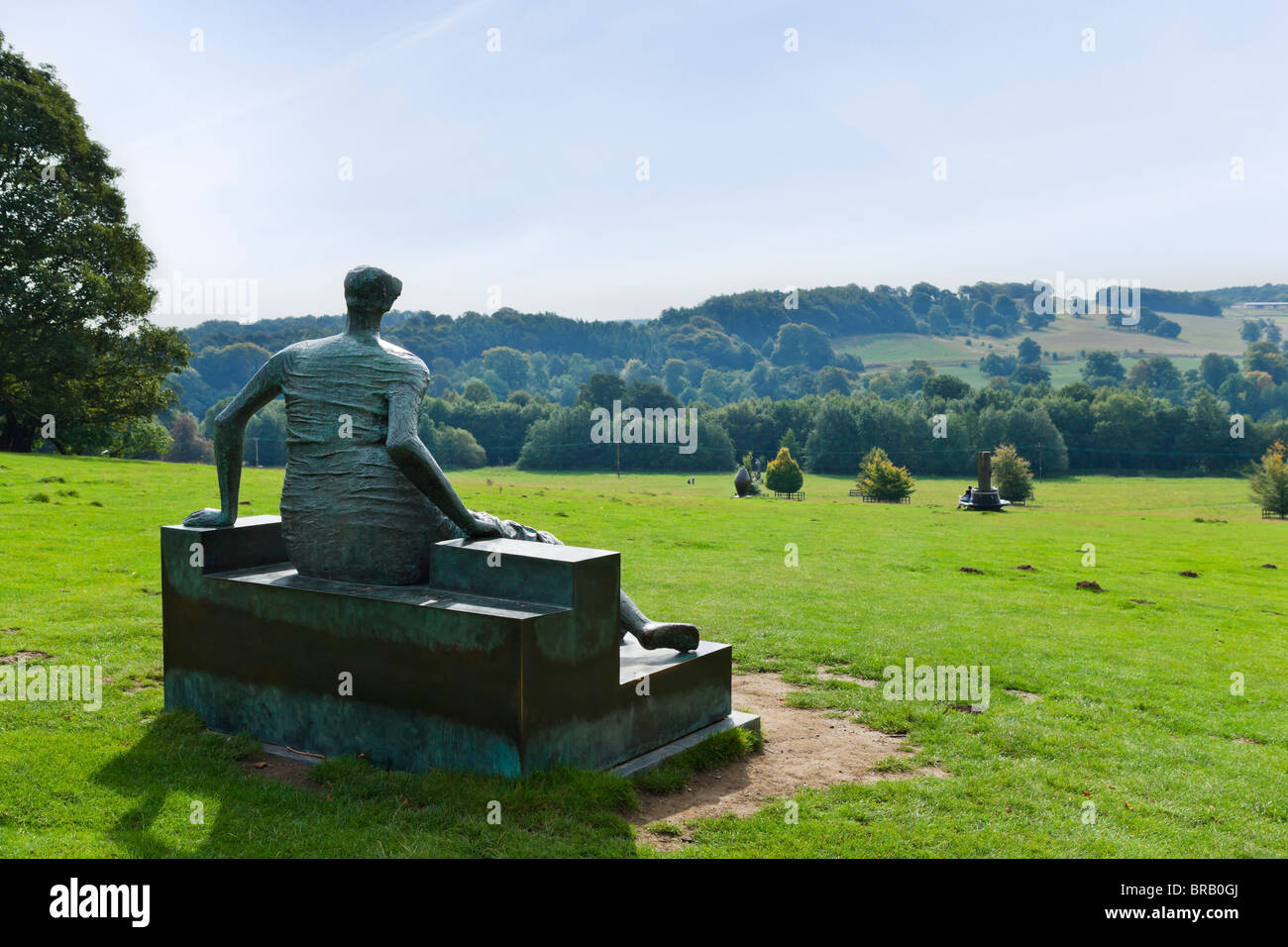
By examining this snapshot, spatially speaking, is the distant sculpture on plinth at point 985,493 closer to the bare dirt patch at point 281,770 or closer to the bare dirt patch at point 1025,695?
the bare dirt patch at point 1025,695

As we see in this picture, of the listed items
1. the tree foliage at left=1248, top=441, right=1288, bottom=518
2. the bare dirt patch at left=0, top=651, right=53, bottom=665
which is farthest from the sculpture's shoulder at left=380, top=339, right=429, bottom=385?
the tree foliage at left=1248, top=441, right=1288, bottom=518

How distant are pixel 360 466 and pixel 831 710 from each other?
475cm

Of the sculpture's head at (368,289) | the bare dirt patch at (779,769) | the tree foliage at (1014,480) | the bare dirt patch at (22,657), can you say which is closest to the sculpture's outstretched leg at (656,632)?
the bare dirt patch at (779,769)

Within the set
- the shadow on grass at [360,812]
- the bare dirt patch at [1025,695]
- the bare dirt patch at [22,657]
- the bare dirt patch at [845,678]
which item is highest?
the bare dirt patch at [22,657]

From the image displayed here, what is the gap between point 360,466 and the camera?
685 cm

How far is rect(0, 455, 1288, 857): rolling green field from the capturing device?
5.55 meters

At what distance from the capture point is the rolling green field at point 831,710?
5555 millimetres

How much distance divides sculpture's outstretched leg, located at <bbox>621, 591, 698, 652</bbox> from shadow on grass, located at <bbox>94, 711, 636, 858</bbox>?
1.50 m

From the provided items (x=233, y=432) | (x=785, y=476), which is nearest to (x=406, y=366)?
(x=233, y=432)

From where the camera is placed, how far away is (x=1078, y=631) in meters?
13.2

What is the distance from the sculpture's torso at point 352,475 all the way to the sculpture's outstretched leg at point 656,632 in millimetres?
1502
